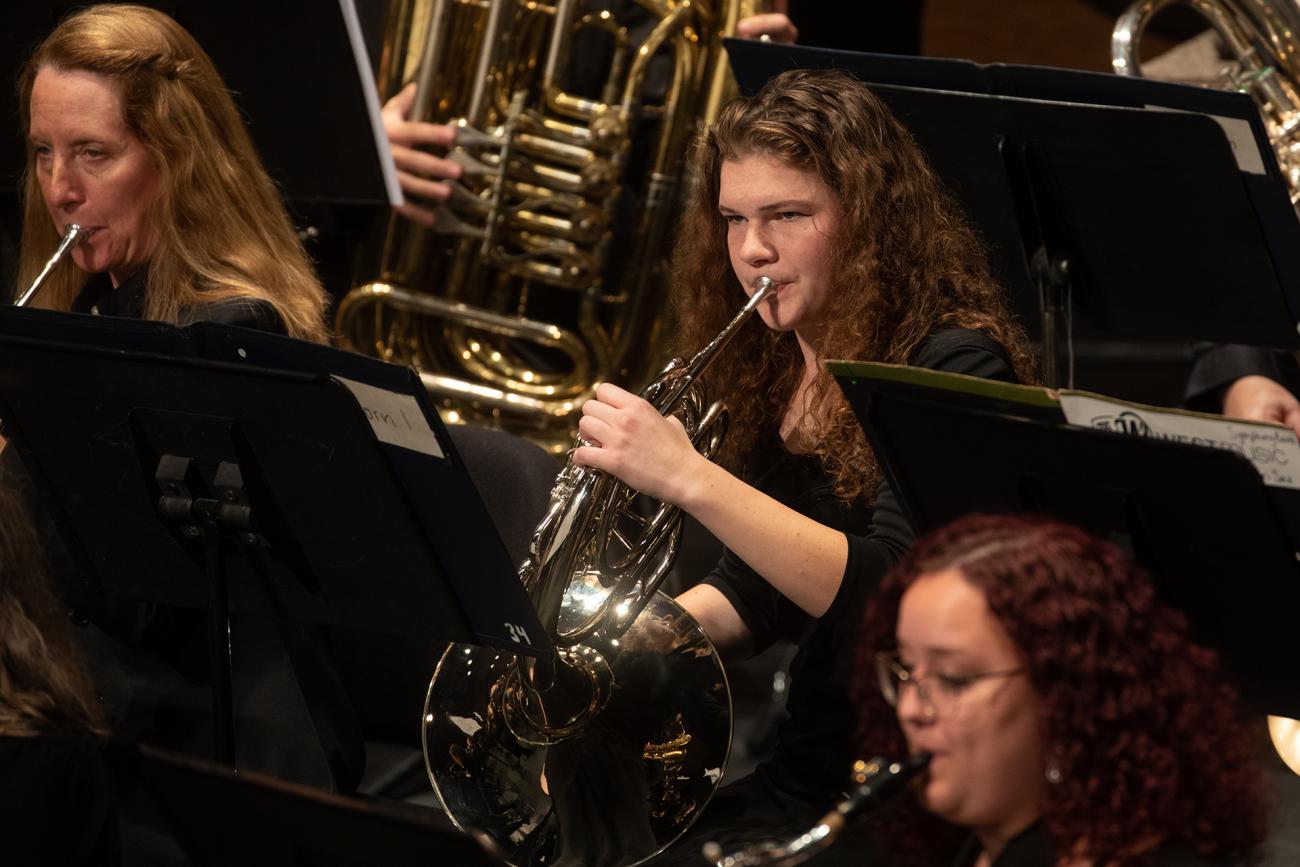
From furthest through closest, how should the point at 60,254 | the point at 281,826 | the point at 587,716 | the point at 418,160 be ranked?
the point at 418,160 → the point at 60,254 → the point at 587,716 → the point at 281,826

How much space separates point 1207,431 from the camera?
55.5 inches

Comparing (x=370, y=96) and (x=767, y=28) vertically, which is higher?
(x=767, y=28)

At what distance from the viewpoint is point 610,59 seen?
3.25 metres

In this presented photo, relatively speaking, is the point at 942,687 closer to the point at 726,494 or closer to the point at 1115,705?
the point at 1115,705

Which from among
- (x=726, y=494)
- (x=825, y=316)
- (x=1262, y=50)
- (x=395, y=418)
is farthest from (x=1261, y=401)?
(x=395, y=418)

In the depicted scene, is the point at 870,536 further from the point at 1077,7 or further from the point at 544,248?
the point at 1077,7

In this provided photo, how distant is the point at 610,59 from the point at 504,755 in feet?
5.65

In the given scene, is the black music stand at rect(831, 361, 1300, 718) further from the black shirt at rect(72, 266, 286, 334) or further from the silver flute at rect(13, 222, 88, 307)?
the silver flute at rect(13, 222, 88, 307)

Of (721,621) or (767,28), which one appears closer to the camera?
(721,621)

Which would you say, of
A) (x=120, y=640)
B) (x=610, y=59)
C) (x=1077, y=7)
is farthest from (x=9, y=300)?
(x=1077, y=7)

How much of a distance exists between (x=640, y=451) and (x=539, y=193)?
1.52 m

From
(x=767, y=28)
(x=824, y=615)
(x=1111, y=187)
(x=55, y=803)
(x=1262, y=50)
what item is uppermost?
(x=1262, y=50)

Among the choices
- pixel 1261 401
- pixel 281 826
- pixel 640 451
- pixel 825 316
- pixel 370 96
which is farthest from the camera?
pixel 1261 401

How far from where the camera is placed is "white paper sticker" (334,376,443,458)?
1.55 metres
